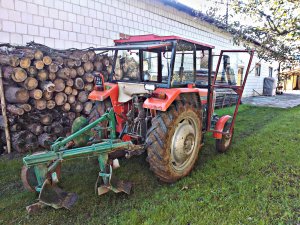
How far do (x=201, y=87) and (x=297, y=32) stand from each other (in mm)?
6286

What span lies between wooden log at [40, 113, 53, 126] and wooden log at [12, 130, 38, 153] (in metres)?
0.31

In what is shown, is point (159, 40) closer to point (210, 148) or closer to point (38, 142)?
point (210, 148)

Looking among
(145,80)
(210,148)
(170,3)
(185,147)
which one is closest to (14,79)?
(145,80)

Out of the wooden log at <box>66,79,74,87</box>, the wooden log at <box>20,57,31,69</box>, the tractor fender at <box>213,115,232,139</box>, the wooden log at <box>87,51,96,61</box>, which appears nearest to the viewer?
the tractor fender at <box>213,115,232,139</box>

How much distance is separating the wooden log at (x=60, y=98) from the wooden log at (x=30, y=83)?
19.8 inches

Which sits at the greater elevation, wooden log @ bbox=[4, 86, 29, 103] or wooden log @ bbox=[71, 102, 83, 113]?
wooden log @ bbox=[4, 86, 29, 103]

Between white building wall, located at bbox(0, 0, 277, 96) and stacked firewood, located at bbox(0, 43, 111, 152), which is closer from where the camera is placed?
stacked firewood, located at bbox(0, 43, 111, 152)

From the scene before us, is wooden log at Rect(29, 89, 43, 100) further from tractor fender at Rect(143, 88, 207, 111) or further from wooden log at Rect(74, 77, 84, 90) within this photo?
tractor fender at Rect(143, 88, 207, 111)

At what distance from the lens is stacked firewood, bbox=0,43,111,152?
4.38m

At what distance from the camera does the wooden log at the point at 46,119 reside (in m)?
4.73

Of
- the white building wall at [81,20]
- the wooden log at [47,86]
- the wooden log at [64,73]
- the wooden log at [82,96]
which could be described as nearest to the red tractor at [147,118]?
the wooden log at [47,86]

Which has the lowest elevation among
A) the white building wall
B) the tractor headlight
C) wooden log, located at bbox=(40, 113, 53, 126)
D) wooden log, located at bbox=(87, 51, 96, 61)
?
wooden log, located at bbox=(40, 113, 53, 126)

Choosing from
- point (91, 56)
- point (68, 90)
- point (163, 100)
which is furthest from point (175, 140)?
point (91, 56)

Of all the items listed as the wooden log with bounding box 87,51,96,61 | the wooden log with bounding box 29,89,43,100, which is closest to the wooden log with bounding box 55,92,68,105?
the wooden log with bounding box 29,89,43,100
